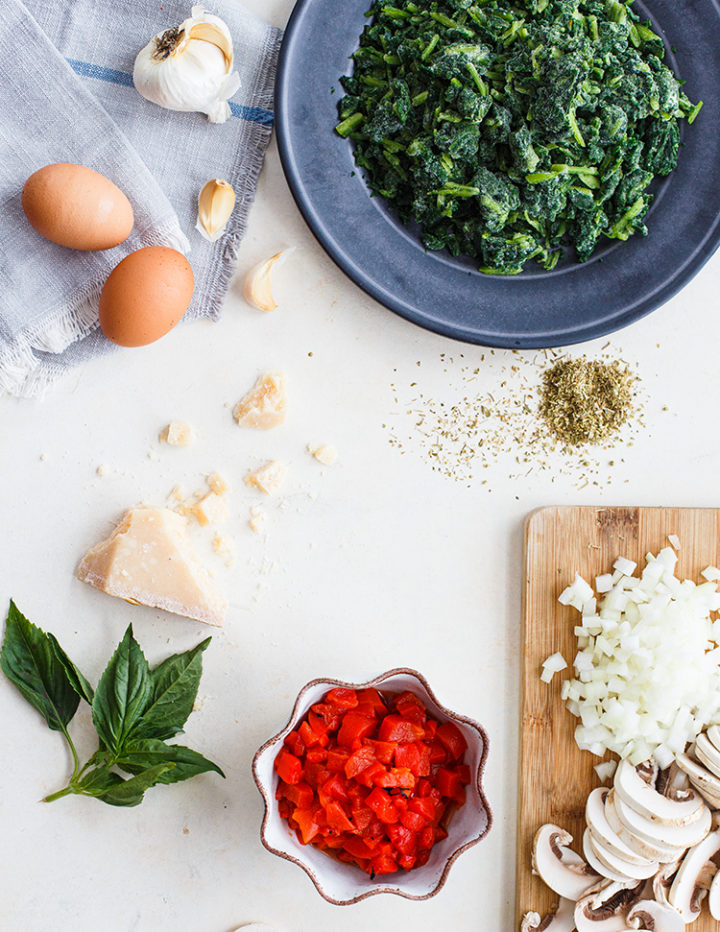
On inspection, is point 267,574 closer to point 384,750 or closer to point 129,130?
point 384,750

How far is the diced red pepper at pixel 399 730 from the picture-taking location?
4.31 ft

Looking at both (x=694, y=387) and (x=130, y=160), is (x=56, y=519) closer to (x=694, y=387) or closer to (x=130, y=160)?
(x=130, y=160)

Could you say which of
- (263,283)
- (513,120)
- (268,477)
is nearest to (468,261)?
(513,120)

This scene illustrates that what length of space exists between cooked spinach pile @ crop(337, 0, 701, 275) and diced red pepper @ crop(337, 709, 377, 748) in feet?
2.67

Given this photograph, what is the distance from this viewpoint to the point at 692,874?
1.43 metres

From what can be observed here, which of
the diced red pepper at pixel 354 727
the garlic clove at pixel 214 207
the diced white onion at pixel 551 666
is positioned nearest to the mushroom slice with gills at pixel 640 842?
the diced white onion at pixel 551 666

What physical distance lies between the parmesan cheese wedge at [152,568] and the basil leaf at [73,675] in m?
0.14

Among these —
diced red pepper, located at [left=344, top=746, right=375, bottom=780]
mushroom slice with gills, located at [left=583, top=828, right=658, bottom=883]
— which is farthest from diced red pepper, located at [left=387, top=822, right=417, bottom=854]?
mushroom slice with gills, located at [left=583, top=828, right=658, bottom=883]

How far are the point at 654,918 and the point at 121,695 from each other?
41.3 inches

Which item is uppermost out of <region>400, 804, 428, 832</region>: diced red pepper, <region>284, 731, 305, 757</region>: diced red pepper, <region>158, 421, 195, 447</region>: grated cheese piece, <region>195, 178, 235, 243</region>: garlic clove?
Result: <region>195, 178, 235, 243</region>: garlic clove

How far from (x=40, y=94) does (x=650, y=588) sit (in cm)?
142

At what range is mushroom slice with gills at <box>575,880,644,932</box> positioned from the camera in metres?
1.43

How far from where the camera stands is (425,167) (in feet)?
4.30

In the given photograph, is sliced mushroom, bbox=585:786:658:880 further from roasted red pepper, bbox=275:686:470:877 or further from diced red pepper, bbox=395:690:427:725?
diced red pepper, bbox=395:690:427:725
